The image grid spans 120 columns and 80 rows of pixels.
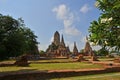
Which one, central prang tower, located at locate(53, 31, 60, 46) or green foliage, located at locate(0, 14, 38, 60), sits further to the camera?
central prang tower, located at locate(53, 31, 60, 46)

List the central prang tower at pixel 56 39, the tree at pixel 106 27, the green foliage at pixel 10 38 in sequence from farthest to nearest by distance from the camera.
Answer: the central prang tower at pixel 56 39 → the green foliage at pixel 10 38 → the tree at pixel 106 27

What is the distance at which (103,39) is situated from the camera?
11594 millimetres

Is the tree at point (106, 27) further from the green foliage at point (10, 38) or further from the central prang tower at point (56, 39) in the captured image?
the central prang tower at point (56, 39)

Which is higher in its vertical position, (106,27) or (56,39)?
(56,39)

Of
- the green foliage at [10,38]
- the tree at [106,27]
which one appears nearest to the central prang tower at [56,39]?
the green foliage at [10,38]

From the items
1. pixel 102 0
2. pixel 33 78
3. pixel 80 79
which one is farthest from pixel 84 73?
pixel 102 0

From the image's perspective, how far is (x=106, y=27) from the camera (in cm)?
1143

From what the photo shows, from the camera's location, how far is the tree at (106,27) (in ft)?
36.3

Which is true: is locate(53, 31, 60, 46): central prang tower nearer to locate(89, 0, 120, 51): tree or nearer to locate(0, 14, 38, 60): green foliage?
locate(0, 14, 38, 60): green foliage

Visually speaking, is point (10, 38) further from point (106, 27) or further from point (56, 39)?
point (56, 39)

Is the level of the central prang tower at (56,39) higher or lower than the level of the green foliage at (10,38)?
higher

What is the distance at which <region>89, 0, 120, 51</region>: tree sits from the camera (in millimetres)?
11061

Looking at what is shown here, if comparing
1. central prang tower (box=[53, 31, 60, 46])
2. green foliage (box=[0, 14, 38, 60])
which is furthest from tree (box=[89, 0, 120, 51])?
central prang tower (box=[53, 31, 60, 46])

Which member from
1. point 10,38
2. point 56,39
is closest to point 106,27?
point 10,38
